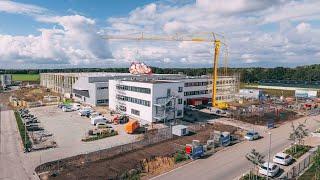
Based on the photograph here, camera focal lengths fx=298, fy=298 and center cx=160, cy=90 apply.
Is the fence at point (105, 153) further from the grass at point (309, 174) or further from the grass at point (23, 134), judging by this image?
the grass at point (309, 174)

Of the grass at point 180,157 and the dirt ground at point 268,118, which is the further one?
the dirt ground at point 268,118

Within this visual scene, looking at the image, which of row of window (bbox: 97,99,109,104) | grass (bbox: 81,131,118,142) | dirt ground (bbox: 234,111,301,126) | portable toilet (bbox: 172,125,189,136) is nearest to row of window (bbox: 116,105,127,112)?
row of window (bbox: 97,99,109,104)

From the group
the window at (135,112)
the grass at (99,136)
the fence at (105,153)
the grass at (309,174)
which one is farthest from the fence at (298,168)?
the window at (135,112)

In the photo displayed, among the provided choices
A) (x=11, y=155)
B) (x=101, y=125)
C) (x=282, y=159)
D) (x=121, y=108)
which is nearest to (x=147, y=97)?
(x=101, y=125)

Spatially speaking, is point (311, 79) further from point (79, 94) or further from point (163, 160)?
point (163, 160)

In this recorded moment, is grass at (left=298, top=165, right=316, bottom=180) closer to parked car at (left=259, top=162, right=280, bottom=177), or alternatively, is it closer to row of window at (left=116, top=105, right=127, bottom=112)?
parked car at (left=259, top=162, right=280, bottom=177)

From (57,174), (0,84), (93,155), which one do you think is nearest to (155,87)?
(93,155)
